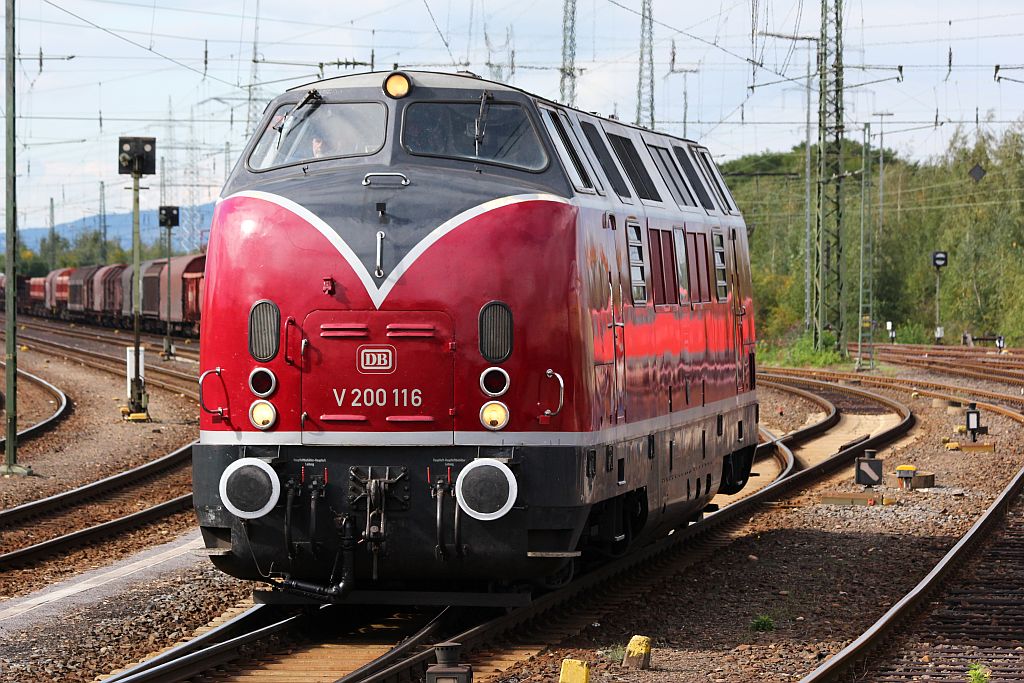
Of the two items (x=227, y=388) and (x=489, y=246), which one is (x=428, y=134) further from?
(x=227, y=388)

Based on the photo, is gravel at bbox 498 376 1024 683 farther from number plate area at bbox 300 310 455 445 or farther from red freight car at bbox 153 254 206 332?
red freight car at bbox 153 254 206 332

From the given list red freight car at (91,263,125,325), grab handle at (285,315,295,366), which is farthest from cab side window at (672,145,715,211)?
red freight car at (91,263,125,325)

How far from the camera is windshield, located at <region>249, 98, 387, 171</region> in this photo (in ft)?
36.6

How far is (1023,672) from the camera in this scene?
406 inches

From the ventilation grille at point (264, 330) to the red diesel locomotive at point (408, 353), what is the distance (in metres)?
0.01

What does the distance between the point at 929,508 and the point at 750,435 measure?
3.25m

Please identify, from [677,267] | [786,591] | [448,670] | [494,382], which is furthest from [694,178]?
[448,670]

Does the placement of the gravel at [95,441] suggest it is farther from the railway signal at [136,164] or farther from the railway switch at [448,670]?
the railway switch at [448,670]

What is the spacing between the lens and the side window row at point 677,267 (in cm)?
1238

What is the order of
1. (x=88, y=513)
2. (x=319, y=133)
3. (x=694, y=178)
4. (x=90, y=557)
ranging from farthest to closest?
1. (x=88, y=513)
2. (x=90, y=557)
3. (x=694, y=178)
4. (x=319, y=133)

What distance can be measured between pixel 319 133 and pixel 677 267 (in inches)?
149

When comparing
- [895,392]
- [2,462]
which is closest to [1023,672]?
[2,462]

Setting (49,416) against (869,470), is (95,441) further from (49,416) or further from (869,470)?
(869,470)

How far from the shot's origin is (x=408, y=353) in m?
10.4
